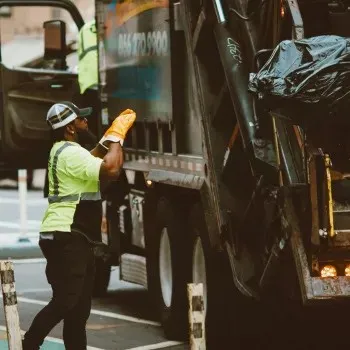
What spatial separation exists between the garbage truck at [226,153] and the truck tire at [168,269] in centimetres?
1

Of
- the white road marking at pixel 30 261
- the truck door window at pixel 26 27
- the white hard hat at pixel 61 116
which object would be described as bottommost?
the white road marking at pixel 30 261

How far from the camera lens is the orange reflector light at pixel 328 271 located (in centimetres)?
973

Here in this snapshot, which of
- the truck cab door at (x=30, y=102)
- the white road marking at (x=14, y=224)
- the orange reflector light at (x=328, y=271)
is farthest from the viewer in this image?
the white road marking at (x=14, y=224)

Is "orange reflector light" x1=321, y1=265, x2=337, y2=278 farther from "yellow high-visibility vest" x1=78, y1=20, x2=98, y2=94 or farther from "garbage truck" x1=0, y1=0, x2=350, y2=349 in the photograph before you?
"yellow high-visibility vest" x1=78, y1=20, x2=98, y2=94

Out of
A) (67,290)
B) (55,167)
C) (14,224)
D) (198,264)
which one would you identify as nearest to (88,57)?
(198,264)

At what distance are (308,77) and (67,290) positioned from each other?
2096 millimetres

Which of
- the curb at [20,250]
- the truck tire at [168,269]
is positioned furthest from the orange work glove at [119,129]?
the curb at [20,250]

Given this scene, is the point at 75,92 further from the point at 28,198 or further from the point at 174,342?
the point at 28,198

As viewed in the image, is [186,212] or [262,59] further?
[186,212]

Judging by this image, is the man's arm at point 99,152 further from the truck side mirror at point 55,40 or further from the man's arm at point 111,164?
the truck side mirror at point 55,40

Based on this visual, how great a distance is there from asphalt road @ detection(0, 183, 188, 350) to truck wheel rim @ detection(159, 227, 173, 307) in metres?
0.33

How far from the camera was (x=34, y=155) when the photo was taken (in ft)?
55.9

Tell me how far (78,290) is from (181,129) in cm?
273

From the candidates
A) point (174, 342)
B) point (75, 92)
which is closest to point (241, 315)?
point (174, 342)
